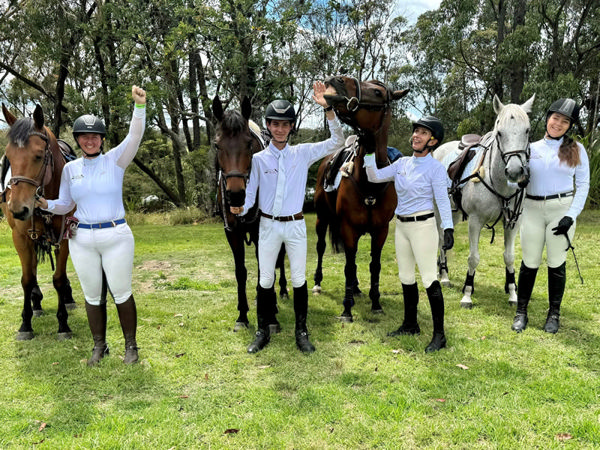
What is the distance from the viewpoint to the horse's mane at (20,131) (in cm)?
343

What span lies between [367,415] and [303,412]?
1.45 feet

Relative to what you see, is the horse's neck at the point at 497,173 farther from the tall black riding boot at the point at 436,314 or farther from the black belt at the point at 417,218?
the tall black riding boot at the point at 436,314

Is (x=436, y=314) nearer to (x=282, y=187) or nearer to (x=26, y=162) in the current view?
(x=282, y=187)

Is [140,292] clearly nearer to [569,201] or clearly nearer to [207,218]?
[569,201]

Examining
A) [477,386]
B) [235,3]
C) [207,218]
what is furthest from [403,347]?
[207,218]

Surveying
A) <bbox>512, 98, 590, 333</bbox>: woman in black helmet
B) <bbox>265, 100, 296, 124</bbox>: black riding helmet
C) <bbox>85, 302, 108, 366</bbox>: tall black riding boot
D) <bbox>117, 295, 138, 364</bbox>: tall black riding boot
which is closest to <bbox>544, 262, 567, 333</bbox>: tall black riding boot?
<bbox>512, 98, 590, 333</bbox>: woman in black helmet

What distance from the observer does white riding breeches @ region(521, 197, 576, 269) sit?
3920 mm

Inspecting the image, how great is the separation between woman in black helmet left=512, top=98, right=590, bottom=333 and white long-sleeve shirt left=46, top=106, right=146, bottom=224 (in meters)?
3.74

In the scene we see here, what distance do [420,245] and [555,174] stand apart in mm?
1570

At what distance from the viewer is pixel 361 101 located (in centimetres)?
367

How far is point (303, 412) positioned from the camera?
2824 mm

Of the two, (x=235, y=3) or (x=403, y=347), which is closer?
(x=403, y=347)

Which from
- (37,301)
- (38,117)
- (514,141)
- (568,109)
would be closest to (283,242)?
(38,117)

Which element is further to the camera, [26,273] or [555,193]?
[26,273]
